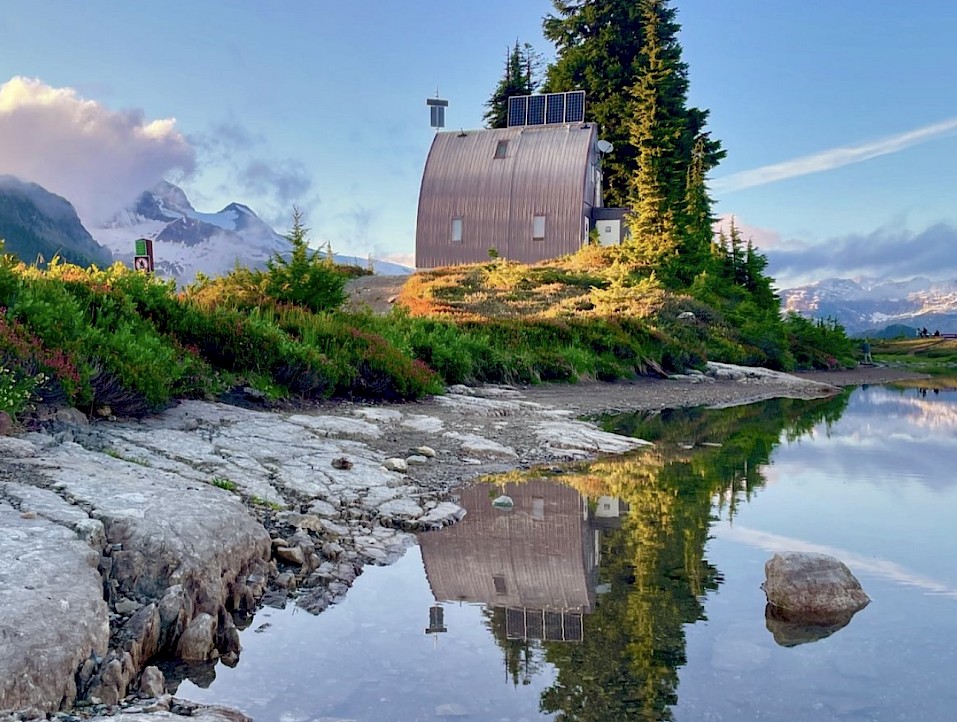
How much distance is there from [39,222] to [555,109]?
6427 cm

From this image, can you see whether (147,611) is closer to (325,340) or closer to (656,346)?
(325,340)

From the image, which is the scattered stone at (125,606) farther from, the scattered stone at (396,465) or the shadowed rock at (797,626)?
the scattered stone at (396,465)

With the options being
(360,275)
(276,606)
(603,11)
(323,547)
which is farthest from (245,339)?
(603,11)

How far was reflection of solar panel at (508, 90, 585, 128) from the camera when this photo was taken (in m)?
52.1

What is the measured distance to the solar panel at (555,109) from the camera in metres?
52.3

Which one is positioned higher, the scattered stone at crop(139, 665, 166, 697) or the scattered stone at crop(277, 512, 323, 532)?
the scattered stone at crop(277, 512, 323, 532)

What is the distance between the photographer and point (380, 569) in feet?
18.5

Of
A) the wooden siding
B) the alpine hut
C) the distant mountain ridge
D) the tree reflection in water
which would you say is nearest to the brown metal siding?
the tree reflection in water

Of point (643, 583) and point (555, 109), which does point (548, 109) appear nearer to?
point (555, 109)

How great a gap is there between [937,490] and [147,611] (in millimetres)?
8291

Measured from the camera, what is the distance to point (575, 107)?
171ft

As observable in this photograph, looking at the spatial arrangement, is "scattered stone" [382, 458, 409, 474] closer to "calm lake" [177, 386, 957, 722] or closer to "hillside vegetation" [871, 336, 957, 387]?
"calm lake" [177, 386, 957, 722]

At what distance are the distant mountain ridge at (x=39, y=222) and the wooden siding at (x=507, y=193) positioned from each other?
154 ft

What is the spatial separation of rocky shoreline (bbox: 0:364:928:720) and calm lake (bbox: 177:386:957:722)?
0.30 metres
